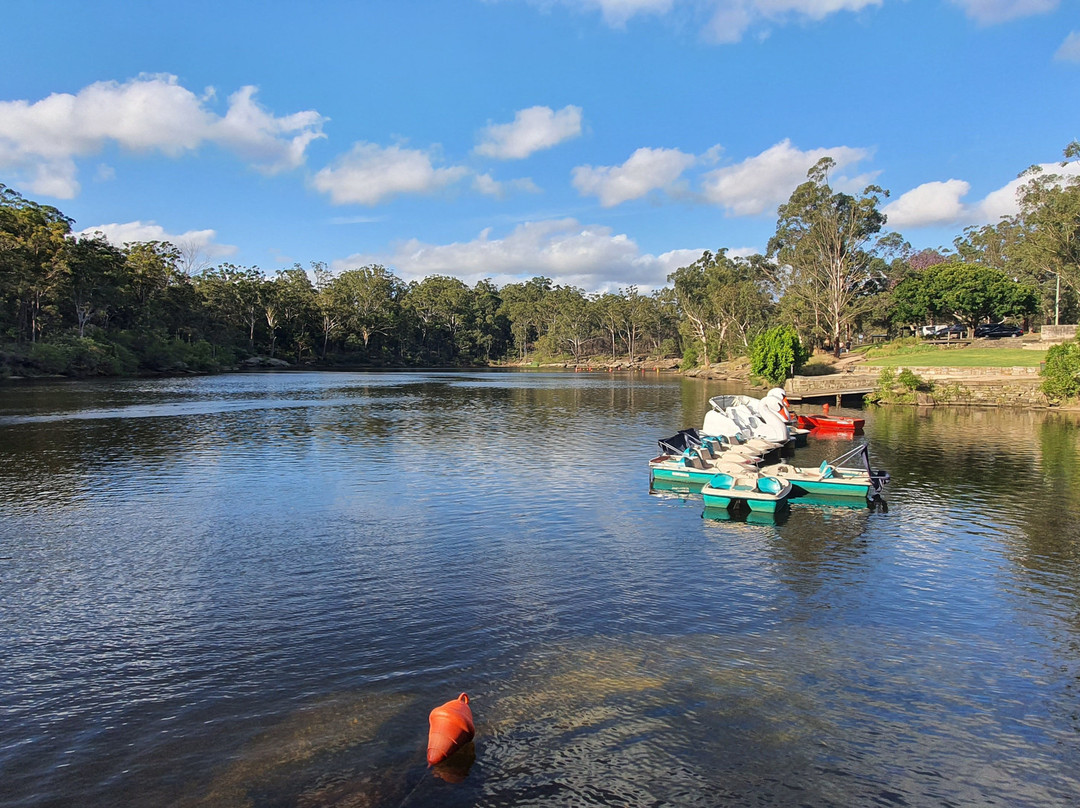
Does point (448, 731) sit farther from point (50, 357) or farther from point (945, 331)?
point (945, 331)

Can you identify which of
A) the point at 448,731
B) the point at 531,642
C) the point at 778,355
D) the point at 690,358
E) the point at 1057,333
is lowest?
the point at 531,642

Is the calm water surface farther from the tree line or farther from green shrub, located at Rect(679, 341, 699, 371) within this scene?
green shrub, located at Rect(679, 341, 699, 371)

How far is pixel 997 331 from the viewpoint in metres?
87.8

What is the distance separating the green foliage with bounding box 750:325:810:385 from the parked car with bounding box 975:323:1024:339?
1124 inches

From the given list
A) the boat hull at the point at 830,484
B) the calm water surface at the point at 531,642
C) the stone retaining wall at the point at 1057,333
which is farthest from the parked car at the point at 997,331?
the boat hull at the point at 830,484

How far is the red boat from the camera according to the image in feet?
133

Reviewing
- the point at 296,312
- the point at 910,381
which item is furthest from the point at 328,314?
the point at 910,381

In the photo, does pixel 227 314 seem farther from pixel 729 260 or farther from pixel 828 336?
pixel 828 336

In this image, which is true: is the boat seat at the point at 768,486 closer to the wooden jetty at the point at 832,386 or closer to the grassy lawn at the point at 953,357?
the wooden jetty at the point at 832,386

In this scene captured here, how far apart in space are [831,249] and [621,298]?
7607 cm

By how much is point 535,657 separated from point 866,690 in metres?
5.34

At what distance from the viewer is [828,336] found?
3693 inches

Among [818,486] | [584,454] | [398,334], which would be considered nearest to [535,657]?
[818,486]

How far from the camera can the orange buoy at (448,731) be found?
28.3 feet
